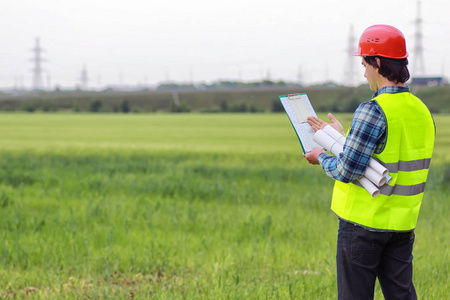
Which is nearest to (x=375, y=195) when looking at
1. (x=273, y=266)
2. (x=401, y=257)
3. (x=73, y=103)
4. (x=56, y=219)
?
(x=401, y=257)

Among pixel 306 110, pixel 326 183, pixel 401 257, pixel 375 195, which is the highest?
pixel 306 110

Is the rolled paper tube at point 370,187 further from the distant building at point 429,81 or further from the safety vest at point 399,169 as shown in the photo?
the distant building at point 429,81

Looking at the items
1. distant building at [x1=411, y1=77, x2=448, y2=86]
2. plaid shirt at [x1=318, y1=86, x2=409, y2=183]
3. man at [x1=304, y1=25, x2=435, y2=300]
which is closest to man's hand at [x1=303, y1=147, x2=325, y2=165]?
man at [x1=304, y1=25, x2=435, y2=300]

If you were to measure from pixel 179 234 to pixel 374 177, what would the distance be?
4.35m

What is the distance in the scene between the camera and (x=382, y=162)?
263 centimetres

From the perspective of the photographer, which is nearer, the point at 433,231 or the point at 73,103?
the point at 433,231

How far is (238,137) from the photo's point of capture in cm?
2756

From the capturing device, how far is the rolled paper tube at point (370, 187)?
2.61 m

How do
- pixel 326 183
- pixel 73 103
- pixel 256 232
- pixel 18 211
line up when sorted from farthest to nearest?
1. pixel 73 103
2. pixel 326 183
3. pixel 18 211
4. pixel 256 232

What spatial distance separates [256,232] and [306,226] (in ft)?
→ 2.70

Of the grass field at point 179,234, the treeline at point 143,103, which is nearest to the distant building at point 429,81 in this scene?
the treeline at point 143,103

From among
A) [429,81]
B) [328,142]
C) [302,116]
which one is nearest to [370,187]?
[328,142]

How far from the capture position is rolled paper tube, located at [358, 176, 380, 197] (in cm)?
261

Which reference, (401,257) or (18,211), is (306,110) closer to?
(401,257)
